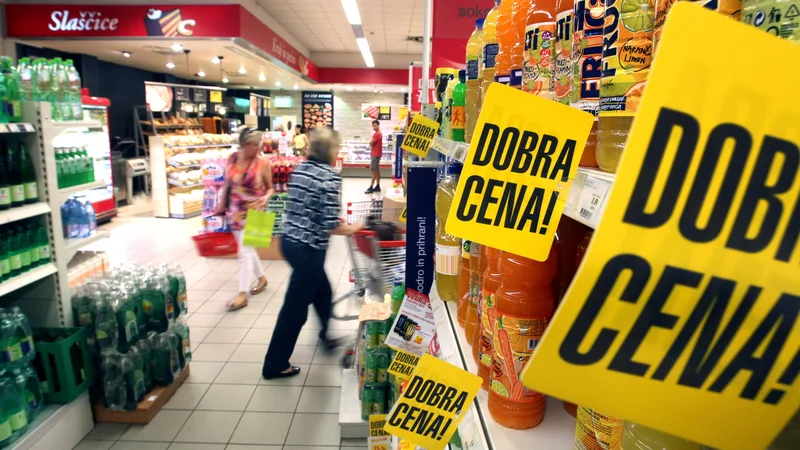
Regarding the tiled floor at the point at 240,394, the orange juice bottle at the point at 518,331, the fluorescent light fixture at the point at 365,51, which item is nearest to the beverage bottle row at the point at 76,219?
the tiled floor at the point at 240,394

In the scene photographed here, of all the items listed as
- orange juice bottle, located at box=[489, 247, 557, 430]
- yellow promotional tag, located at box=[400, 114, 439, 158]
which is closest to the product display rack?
yellow promotional tag, located at box=[400, 114, 439, 158]

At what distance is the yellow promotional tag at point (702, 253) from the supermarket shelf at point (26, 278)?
323 centimetres

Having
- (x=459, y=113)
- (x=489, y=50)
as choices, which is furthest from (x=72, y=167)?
(x=489, y=50)

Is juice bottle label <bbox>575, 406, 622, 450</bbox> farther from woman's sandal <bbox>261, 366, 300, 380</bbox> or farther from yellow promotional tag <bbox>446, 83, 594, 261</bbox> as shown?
woman's sandal <bbox>261, 366, 300, 380</bbox>

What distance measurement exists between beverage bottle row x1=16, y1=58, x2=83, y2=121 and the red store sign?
4490mm

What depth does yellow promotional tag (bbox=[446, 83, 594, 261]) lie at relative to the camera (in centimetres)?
80

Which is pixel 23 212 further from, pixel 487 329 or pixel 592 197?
pixel 592 197

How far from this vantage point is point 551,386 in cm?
50

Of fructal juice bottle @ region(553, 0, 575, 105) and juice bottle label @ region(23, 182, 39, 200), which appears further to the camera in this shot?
juice bottle label @ region(23, 182, 39, 200)

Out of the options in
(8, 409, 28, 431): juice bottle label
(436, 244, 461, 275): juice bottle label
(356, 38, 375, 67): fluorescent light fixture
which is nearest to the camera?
(436, 244, 461, 275): juice bottle label

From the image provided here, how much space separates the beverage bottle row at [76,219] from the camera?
136 inches

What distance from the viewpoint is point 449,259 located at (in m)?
1.78

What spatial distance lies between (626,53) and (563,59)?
9.5 inches

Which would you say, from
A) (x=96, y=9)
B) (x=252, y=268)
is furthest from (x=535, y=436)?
(x=96, y=9)
